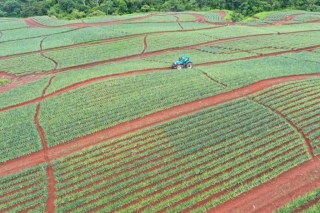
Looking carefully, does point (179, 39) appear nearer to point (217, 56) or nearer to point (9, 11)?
point (217, 56)

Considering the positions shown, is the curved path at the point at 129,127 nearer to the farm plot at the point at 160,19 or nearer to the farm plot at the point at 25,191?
the farm plot at the point at 25,191

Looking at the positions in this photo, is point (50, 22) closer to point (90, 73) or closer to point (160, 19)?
point (160, 19)

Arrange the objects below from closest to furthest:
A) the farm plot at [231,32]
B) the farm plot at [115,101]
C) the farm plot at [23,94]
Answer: the farm plot at [115,101]
the farm plot at [23,94]
the farm plot at [231,32]

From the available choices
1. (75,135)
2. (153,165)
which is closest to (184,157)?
(153,165)

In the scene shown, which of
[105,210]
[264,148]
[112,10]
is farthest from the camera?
[112,10]

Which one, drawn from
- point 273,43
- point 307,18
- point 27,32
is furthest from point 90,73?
point 307,18

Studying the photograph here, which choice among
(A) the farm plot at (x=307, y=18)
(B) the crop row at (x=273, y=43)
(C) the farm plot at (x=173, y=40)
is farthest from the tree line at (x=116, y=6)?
(C) the farm plot at (x=173, y=40)
